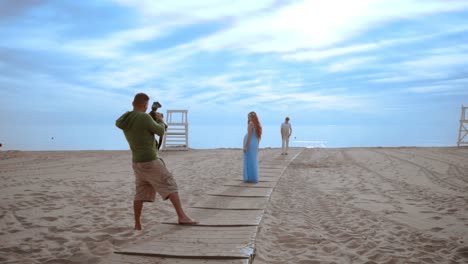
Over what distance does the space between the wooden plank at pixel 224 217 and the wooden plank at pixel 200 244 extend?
0.75 ft

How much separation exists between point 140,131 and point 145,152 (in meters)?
0.26

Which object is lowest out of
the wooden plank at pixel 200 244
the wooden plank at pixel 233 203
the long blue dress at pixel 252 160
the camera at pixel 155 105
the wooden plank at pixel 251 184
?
the wooden plank at pixel 200 244

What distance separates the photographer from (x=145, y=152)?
4.30 meters

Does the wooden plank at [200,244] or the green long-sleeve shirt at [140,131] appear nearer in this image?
the wooden plank at [200,244]

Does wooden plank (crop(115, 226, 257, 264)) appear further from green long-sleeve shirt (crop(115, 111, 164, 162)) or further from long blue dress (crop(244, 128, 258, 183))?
long blue dress (crop(244, 128, 258, 183))

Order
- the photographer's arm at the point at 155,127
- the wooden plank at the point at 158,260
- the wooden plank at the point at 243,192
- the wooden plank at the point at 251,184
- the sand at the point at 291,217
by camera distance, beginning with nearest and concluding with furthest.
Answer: the wooden plank at the point at 158,260 < the sand at the point at 291,217 < the photographer's arm at the point at 155,127 < the wooden plank at the point at 243,192 < the wooden plank at the point at 251,184

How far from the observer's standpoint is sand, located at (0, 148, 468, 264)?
12.9 feet

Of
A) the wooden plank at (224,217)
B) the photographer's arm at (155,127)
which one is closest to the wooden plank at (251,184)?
the wooden plank at (224,217)

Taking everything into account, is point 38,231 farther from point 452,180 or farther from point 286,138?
point 286,138

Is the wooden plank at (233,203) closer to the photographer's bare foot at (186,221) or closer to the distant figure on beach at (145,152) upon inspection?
the photographer's bare foot at (186,221)

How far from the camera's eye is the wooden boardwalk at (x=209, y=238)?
11.9 feet

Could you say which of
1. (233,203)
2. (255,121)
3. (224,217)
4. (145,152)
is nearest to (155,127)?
(145,152)

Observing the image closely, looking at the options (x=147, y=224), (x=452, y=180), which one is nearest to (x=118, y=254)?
(x=147, y=224)

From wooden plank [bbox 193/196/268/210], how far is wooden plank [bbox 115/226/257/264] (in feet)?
4.19
